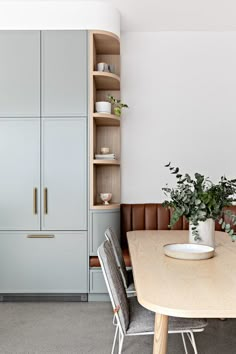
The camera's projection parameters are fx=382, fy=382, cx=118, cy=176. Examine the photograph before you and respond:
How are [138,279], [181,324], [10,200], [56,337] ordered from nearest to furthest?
[138,279] → [181,324] → [56,337] → [10,200]

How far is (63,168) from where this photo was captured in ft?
12.3

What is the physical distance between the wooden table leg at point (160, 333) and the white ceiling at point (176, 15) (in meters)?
3.03

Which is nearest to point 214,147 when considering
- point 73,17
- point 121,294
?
point 73,17

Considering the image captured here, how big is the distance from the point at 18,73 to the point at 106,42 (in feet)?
3.16

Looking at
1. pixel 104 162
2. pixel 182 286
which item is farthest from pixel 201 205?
pixel 104 162

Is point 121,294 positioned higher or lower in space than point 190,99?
lower

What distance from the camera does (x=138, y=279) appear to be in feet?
5.93

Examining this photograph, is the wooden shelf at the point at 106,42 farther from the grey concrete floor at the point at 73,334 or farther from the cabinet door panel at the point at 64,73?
the grey concrete floor at the point at 73,334

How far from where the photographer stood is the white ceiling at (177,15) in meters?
3.69

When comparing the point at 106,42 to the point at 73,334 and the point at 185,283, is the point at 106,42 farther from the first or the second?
the point at 185,283

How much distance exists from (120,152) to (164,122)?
614 mm

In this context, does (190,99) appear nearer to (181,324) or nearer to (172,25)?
(172,25)

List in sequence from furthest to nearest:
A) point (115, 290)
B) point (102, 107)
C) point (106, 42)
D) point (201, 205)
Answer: point (106, 42) < point (102, 107) < point (201, 205) < point (115, 290)

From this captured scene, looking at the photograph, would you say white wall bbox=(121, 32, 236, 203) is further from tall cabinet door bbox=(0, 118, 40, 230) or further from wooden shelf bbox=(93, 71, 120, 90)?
tall cabinet door bbox=(0, 118, 40, 230)
